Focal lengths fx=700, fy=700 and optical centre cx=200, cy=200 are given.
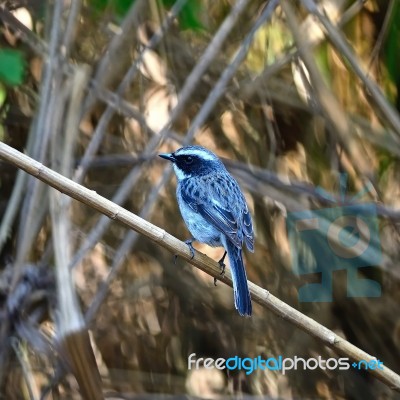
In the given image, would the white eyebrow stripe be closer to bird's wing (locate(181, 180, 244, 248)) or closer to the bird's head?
the bird's head

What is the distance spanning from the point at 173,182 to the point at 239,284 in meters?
1.74

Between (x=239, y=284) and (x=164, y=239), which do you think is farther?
(x=239, y=284)

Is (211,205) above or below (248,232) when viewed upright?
above

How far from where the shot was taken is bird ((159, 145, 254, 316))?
3.04m

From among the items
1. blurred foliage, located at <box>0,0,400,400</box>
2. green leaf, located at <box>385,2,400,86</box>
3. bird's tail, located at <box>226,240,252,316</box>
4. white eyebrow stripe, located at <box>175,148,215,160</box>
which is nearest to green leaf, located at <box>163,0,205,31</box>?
blurred foliage, located at <box>0,0,400,400</box>

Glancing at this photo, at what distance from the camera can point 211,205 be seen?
318 cm

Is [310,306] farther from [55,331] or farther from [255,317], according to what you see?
[55,331]

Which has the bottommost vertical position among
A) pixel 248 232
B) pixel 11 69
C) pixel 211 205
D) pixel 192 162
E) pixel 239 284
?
pixel 239 284

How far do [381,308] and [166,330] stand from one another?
49.6 inches

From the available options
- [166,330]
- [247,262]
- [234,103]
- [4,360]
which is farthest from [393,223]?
[4,360]

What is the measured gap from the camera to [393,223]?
144 inches

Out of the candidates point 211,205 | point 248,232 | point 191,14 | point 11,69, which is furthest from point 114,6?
point 248,232

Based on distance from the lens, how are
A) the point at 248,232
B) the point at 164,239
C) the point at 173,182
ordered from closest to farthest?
1. the point at 164,239
2. the point at 248,232
3. the point at 173,182

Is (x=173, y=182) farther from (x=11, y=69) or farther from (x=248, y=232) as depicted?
(x=11, y=69)
